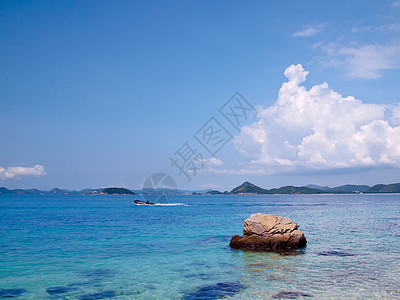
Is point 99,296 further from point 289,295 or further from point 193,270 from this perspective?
point 289,295

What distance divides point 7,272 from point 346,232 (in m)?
33.2

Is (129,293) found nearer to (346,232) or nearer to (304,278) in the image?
(304,278)

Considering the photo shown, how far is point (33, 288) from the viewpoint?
1628 cm

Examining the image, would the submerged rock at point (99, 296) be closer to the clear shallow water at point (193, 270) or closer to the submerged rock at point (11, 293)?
the clear shallow water at point (193, 270)

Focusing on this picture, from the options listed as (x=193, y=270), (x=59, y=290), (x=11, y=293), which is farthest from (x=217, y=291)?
(x=11, y=293)

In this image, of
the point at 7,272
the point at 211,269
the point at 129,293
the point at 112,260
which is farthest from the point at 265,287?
the point at 7,272

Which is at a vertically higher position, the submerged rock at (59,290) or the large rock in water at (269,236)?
the large rock in water at (269,236)

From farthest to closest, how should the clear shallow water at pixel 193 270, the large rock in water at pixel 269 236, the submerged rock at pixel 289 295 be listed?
the large rock in water at pixel 269 236 < the clear shallow water at pixel 193 270 < the submerged rock at pixel 289 295

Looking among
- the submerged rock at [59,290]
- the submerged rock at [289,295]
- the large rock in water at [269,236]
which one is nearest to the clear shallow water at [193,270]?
the submerged rock at [59,290]

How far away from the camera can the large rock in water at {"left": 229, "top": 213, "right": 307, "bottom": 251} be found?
85.5 feet

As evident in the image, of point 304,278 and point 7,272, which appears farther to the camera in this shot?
point 7,272

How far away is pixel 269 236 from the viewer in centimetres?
2662

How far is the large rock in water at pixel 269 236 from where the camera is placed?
26.1 metres

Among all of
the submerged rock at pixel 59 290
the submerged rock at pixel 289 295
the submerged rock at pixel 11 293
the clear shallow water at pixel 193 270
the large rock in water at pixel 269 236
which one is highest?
the large rock in water at pixel 269 236
